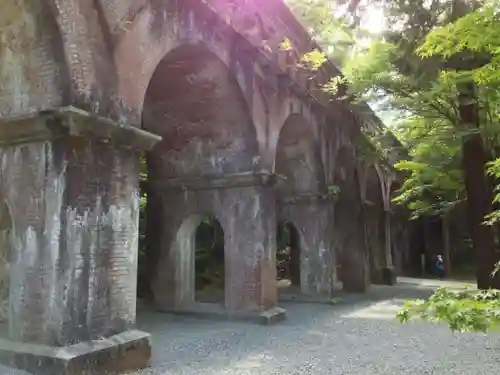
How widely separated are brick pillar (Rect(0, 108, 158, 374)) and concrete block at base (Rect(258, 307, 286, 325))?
12.4 ft

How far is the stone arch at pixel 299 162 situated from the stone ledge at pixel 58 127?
7509 millimetres

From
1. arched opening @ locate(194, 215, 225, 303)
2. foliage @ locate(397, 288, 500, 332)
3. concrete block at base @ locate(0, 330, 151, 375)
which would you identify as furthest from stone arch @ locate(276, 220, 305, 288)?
foliage @ locate(397, 288, 500, 332)

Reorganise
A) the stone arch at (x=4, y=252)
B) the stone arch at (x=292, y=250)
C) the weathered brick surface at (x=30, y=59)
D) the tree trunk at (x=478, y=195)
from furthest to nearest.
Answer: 1. the stone arch at (x=292, y=250)
2. the tree trunk at (x=478, y=195)
3. the stone arch at (x=4, y=252)
4. the weathered brick surface at (x=30, y=59)

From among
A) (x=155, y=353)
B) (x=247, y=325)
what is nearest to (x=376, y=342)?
(x=247, y=325)

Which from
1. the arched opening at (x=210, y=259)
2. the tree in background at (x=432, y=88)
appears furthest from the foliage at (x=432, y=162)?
the arched opening at (x=210, y=259)

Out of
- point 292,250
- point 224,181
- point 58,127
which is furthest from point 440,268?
point 58,127

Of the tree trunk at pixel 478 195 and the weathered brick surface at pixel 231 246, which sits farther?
the tree trunk at pixel 478 195

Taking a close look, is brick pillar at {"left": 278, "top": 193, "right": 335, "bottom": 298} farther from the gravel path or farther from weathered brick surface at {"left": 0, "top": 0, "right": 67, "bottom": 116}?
weathered brick surface at {"left": 0, "top": 0, "right": 67, "bottom": 116}

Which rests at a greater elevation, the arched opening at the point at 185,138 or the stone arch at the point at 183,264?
the arched opening at the point at 185,138

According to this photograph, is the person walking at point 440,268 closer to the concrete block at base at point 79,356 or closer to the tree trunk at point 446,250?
the tree trunk at point 446,250

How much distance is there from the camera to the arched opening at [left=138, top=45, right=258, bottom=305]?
8.98 meters

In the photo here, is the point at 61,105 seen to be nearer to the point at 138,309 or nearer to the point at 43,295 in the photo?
the point at 43,295

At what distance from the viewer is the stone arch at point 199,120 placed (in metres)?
8.99

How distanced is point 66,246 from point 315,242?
8448 mm
